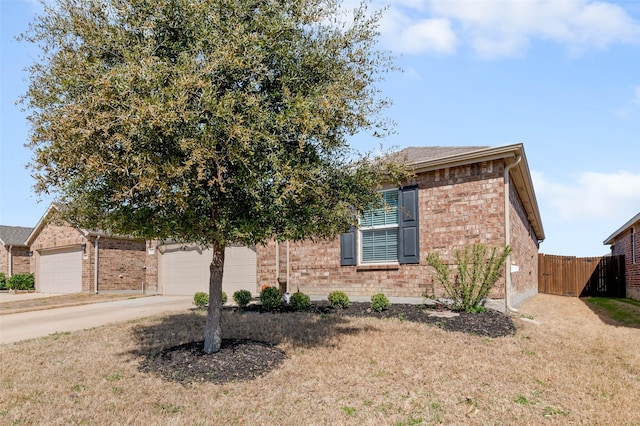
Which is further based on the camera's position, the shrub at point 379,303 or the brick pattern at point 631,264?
the brick pattern at point 631,264

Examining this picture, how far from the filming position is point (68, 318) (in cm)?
1259

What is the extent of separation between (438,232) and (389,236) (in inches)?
54.6

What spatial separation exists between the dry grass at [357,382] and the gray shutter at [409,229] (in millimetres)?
2769

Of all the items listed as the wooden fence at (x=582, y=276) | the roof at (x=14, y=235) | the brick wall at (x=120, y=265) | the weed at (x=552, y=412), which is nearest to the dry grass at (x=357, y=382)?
the weed at (x=552, y=412)

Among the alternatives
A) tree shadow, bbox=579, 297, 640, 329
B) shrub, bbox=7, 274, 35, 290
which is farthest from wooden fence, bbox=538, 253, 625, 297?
shrub, bbox=7, 274, 35, 290

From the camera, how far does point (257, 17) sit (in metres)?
6.02

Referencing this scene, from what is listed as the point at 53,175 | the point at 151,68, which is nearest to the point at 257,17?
the point at 151,68

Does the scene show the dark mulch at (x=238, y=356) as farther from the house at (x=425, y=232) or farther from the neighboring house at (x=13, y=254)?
the neighboring house at (x=13, y=254)

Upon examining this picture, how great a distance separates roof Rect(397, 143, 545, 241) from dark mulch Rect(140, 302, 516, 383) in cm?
351

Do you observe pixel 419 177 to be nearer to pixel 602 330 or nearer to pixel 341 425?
pixel 602 330

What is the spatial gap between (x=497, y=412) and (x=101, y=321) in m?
10.4

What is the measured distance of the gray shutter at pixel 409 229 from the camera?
37.4 feet

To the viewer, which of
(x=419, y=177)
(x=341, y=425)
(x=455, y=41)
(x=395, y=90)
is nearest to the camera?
(x=341, y=425)

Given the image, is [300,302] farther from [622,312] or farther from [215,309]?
[622,312]
